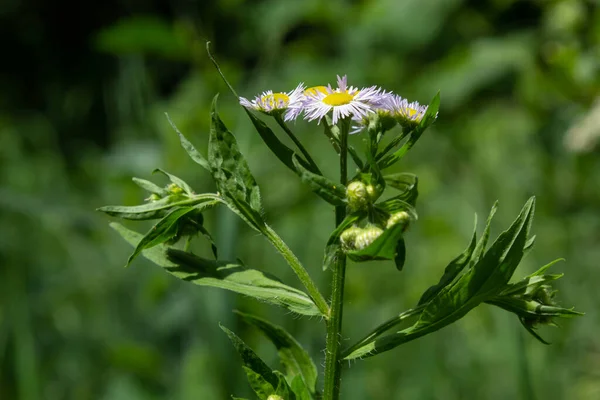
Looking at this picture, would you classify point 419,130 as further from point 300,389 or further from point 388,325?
point 300,389

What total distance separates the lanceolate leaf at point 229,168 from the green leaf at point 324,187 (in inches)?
4.4

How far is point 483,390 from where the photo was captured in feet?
7.87

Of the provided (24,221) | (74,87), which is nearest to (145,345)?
(24,221)

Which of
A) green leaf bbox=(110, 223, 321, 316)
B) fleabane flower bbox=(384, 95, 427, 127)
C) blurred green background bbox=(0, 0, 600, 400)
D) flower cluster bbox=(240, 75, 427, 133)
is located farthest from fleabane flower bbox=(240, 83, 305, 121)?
blurred green background bbox=(0, 0, 600, 400)

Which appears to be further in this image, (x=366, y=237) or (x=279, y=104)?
(x=279, y=104)

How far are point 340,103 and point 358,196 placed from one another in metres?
0.13

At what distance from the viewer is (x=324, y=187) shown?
94 centimetres

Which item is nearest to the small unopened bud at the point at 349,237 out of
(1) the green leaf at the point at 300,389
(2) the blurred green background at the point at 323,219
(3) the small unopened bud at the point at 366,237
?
(3) the small unopened bud at the point at 366,237

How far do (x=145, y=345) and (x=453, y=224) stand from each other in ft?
4.58

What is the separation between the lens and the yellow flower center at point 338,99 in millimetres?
984

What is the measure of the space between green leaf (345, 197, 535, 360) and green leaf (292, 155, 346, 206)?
0.17 metres

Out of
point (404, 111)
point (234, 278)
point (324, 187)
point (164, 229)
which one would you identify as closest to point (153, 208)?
point (164, 229)

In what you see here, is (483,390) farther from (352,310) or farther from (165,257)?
(165,257)

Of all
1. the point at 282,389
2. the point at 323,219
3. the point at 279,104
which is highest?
the point at 323,219
